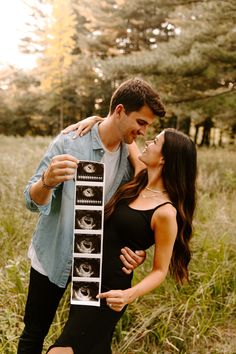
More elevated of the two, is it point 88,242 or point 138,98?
point 138,98

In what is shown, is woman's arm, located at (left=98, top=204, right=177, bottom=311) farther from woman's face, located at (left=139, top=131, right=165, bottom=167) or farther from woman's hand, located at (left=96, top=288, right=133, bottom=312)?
woman's face, located at (left=139, top=131, right=165, bottom=167)

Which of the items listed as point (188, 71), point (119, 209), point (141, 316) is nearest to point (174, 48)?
point (188, 71)

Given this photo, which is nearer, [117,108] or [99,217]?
[99,217]

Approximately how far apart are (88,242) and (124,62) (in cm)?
794

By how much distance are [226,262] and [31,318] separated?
2.06 metres

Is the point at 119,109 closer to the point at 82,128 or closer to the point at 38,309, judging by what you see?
the point at 82,128

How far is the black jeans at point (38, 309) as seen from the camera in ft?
7.61

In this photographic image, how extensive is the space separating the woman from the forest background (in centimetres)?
114

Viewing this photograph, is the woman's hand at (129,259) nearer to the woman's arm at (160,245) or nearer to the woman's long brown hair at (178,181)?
the woman's arm at (160,245)

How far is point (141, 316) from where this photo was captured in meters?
3.28

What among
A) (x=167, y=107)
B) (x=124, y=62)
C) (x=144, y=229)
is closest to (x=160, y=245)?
(x=144, y=229)

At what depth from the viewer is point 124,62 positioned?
9.34 metres

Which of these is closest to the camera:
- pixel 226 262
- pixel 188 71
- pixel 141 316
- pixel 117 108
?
pixel 117 108

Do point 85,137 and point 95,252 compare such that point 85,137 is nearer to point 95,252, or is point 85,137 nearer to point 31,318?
point 95,252
